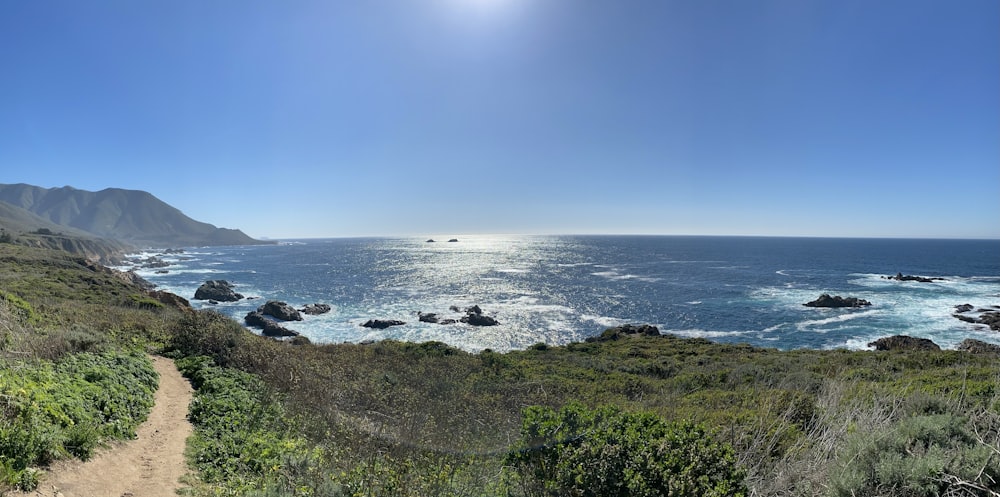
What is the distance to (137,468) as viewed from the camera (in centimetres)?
609

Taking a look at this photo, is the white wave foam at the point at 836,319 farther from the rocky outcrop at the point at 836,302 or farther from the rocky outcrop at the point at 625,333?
the rocky outcrop at the point at 625,333

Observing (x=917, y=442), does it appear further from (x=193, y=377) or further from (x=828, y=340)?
(x=828, y=340)

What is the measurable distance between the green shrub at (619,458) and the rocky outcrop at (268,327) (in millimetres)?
37737

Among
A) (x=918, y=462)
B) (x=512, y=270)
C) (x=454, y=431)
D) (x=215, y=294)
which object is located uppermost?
(x=918, y=462)

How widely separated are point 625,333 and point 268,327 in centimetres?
3424

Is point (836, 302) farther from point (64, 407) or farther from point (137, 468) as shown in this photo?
point (64, 407)

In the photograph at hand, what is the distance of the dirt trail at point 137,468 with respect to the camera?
5.00 m

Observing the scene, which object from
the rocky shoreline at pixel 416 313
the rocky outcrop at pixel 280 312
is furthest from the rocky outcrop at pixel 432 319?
the rocky outcrop at pixel 280 312

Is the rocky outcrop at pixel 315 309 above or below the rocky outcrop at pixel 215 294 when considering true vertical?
below

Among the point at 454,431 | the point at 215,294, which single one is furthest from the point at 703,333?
the point at 215,294

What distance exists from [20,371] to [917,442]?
42.9 feet

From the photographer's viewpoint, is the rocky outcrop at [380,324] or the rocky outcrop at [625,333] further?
the rocky outcrop at [380,324]

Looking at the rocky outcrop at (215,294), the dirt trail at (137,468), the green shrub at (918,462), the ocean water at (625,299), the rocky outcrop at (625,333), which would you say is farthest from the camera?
the rocky outcrop at (215,294)

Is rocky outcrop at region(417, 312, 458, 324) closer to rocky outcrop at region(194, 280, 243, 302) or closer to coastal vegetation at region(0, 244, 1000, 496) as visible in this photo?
rocky outcrop at region(194, 280, 243, 302)
